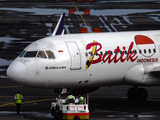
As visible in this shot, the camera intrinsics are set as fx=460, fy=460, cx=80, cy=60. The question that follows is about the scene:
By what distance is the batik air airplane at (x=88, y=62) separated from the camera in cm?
3444

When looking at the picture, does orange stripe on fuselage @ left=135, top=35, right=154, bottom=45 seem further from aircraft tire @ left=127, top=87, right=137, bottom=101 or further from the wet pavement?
the wet pavement

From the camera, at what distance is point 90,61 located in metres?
36.4

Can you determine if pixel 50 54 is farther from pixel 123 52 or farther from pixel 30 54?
pixel 123 52

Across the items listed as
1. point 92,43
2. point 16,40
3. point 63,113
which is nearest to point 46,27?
point 16,40

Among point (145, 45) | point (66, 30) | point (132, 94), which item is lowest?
point (132, 94)

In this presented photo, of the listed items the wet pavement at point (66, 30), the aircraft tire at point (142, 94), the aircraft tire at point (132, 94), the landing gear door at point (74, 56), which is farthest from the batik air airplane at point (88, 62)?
the aircraft tire at point (132, 94)

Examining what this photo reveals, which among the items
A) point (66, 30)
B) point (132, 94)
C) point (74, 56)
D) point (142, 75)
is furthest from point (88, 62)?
point (66, 30)

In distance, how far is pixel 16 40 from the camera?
2933 inches

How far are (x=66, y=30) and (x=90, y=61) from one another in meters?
43.2

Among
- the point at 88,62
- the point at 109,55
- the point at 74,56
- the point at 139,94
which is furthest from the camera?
the point at 139,94

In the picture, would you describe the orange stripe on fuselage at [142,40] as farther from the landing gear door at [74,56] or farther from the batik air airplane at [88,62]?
the landing gear door at [74,56]

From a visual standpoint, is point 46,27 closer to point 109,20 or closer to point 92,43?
point 109,20

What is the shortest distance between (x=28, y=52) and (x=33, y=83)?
8.57 feet

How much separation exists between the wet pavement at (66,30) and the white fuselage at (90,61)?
2557 mm
